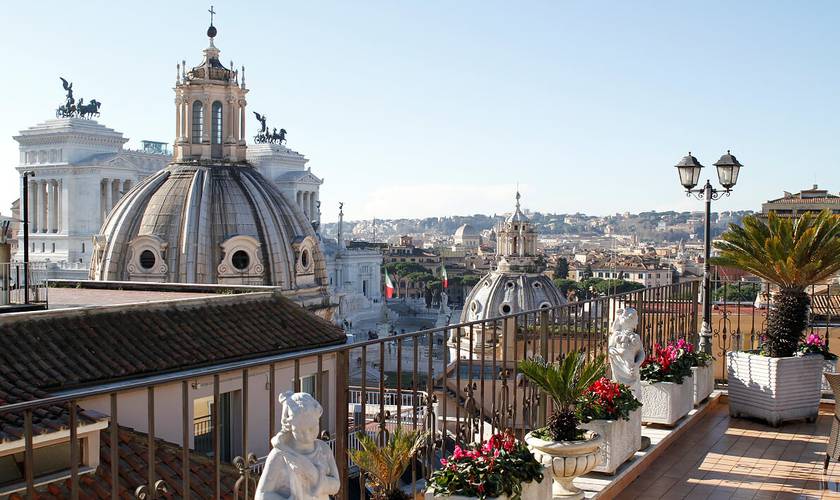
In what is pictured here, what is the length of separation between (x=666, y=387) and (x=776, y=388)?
3.88ft

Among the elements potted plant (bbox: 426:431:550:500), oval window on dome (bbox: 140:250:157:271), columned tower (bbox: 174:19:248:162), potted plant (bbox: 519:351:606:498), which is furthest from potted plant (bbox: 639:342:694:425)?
columned tower (bbox: 174:19:248:162)

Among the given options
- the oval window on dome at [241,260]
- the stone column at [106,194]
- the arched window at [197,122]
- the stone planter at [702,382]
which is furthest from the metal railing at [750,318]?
the stone column at [106,194]

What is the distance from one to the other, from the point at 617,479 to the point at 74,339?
852 centimetres

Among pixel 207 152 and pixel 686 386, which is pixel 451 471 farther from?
pixel 207 152

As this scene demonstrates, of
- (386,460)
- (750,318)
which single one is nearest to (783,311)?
(386,460)

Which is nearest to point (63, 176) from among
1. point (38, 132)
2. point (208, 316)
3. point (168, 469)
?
point (38, 132)

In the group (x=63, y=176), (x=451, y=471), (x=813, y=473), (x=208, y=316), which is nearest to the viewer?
(x=451, y=471)

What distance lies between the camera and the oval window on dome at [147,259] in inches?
968

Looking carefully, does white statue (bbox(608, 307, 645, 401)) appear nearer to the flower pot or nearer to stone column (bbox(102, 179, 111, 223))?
the flower pot

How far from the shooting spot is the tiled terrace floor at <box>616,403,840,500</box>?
20.2 ft

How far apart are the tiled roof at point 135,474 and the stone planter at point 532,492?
421cm

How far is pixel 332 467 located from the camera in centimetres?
330

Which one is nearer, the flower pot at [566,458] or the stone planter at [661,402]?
the flower pot at [566,458]

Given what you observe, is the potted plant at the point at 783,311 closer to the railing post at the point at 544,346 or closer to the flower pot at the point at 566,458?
the railing post at the point at 544,346
